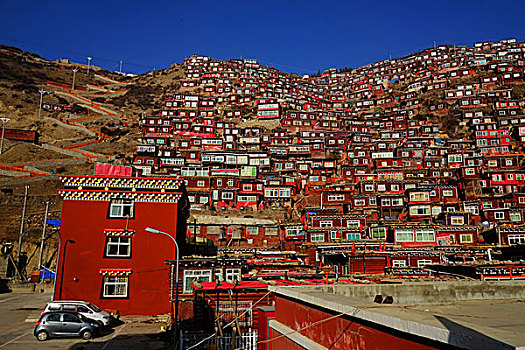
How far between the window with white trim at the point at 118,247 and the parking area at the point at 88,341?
4.95 meters

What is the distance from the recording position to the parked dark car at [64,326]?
23.8 m

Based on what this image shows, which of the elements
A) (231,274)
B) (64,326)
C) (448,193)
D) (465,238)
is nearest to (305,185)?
(448,193)

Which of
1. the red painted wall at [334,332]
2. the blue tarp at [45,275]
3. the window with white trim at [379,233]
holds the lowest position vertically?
the blue tarp at [45,275]

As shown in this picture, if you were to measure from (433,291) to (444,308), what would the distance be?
2.57 feet

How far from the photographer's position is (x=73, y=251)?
31.8 m

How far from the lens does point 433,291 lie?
33.6 feet

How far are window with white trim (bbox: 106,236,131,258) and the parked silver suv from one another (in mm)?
6037

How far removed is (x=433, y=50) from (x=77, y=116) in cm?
14063

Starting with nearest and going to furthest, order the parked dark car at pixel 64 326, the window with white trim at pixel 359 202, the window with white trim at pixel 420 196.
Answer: the parked dark car at pixel 64 326 → the window with white trim at pixel 420 196 → the window with white trim at pixel 359 202

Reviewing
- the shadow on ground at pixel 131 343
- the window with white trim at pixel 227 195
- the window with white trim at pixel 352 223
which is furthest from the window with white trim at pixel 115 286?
the window with white trim at pixel 227 195

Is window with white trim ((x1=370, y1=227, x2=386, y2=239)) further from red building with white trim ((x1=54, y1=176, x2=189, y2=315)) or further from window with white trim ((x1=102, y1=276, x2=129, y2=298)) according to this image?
window with white trim ((x1=102, y1=276, x2=129, y2=298))

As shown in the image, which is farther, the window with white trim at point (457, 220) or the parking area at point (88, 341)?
the window with white trim at point (457, 220)

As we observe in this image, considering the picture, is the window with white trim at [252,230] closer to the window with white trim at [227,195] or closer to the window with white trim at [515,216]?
the window with white trim at [227,195]

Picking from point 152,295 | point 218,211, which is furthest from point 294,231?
point 152,295
